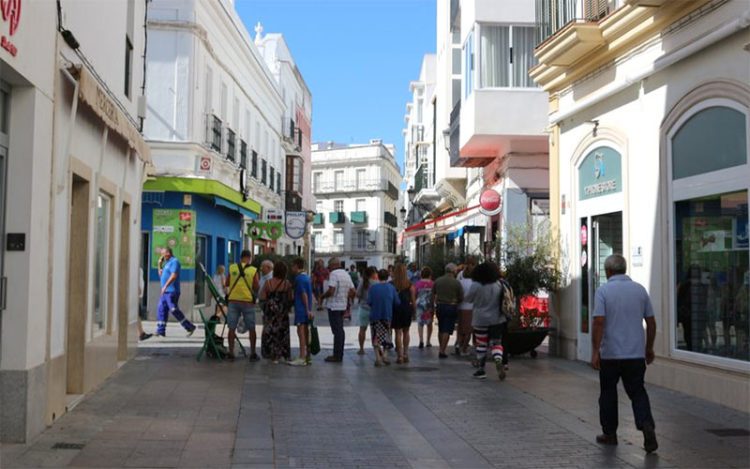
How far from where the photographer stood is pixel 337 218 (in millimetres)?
78250

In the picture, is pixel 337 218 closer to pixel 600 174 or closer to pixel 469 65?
pixel 469 65

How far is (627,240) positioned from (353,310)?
19.3m

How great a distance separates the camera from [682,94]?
10328 mm

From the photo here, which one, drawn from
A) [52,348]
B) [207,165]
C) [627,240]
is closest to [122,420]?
[52,348]

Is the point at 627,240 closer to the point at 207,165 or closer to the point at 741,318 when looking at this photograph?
the point at 741,318

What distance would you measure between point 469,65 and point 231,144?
9632 millimetres

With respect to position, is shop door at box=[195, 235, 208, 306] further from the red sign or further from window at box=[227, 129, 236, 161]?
the red sign

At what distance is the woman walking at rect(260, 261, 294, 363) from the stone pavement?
1097 mm

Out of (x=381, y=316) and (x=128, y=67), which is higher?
(x=128, y=67)

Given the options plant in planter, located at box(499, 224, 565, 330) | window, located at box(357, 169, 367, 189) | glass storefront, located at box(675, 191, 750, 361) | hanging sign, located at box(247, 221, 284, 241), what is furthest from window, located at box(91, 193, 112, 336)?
window, located at box(357, 169, 367, 189)

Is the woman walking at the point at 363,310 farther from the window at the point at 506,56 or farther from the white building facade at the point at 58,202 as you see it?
the window at the point at 506,56

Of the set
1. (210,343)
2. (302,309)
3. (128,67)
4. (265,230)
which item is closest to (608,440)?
(302,309)

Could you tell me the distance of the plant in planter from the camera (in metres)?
14.0

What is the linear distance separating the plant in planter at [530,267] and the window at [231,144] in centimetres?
1353
